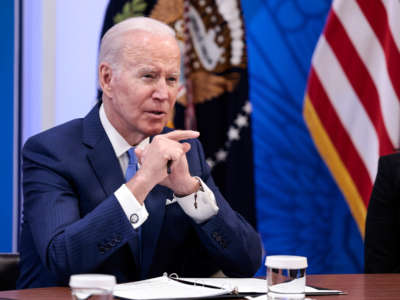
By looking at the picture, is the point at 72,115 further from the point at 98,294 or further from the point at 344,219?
the point at 98,294

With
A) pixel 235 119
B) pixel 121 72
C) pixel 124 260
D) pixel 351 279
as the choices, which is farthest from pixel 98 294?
pixel 235 119

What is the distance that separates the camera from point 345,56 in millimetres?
3500

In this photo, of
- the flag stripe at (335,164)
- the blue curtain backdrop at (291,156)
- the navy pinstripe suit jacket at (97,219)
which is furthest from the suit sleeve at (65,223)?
the blue curtain backdrop at (291,156)

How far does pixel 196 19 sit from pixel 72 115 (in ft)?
3.34

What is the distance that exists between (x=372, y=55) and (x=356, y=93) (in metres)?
0.23

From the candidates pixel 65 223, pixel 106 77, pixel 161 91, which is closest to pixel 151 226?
pixel 65 223

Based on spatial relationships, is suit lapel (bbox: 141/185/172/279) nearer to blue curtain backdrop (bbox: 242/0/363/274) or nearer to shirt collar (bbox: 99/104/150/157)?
shirt collar (bbox: 99/104/150/157)

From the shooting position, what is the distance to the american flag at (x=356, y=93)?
3.35 m

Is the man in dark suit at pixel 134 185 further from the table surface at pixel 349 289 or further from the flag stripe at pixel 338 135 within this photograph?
the flag stripe at pixel 338 135

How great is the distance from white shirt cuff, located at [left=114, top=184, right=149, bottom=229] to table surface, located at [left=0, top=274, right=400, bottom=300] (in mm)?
273

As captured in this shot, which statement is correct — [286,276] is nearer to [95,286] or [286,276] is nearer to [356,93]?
[95,286]

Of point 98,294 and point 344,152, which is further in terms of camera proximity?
point 344,152

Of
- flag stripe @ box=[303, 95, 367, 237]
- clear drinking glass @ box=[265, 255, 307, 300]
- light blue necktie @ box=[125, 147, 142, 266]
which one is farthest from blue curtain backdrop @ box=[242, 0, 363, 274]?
clear drinking glass @ box=[265, 255, 307, 300]

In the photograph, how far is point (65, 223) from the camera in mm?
1763
